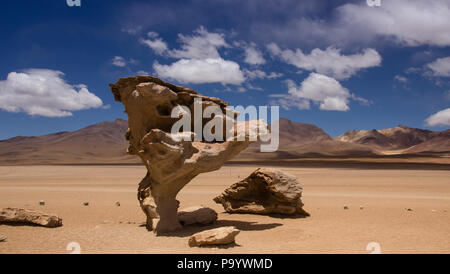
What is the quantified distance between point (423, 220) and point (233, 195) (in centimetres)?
685

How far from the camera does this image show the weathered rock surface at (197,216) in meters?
10.7

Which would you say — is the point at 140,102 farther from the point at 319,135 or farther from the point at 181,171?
the point at 319,135

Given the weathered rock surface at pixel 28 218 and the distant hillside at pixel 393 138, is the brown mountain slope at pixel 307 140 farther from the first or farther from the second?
the weathered rock surface at pixel 28 218

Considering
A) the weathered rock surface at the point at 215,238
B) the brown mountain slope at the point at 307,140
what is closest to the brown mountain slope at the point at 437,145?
the brown mountain slope at the point at 307,140

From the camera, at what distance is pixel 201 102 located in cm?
1041

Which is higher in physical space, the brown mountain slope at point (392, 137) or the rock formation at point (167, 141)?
the brown mountain slope at point (392, 137)

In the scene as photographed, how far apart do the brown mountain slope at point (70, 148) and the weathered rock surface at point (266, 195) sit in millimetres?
81421

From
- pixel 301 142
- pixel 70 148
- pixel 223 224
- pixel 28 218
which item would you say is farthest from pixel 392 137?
pixel 28 218

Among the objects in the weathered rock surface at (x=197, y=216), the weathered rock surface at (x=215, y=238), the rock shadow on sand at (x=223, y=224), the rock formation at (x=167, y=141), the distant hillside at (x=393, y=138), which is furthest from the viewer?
the distant hillside at (x=393, y=138)

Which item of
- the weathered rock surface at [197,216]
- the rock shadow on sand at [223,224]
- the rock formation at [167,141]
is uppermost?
the rock formation at [167,141]

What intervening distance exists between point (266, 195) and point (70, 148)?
140 m

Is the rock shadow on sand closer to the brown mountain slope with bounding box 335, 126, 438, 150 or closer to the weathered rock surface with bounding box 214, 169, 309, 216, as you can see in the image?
the weathered rock surface with bounding box 214, 169, 309, 216

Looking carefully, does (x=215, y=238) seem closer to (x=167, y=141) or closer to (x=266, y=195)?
(x=167, y=141)
